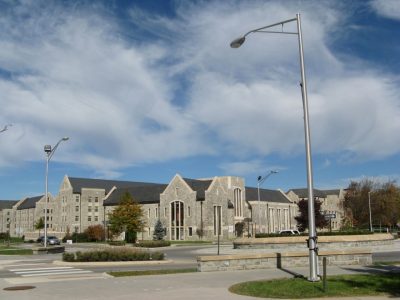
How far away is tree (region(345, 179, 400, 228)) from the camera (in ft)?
284

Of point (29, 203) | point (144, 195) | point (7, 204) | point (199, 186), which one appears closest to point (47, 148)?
point (199, 186)

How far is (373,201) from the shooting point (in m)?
87.4

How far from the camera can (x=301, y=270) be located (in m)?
18.0

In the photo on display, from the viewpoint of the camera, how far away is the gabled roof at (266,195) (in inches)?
4031

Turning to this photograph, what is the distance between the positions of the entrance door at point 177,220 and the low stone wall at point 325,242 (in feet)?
150

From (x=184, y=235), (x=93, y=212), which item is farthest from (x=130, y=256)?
(x=93, y=212)

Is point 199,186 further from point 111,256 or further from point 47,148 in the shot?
point 111,256

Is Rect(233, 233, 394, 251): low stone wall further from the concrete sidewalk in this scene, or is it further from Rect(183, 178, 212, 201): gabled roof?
Rect(183, 178, 212, 201): gabled roof

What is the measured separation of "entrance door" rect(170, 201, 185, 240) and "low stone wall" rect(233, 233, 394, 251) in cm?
4577

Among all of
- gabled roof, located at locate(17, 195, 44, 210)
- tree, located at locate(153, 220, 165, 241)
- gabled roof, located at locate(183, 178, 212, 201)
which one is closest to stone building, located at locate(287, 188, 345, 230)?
gabled roof, located at locate(183, 178, 212, 201)

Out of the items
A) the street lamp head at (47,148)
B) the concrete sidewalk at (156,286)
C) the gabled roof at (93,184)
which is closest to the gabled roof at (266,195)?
the gabled roof at (93,184)

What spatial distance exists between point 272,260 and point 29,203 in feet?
442

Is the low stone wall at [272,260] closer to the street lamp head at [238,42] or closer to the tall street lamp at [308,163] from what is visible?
the tall street lamp at [308,163]

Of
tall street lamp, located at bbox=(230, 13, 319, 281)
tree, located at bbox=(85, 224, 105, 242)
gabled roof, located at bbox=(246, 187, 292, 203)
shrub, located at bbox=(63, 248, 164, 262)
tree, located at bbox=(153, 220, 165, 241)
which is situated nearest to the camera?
tall street lamp, located at bbox=(230, 13, 319, 281)
